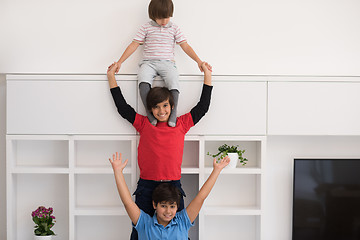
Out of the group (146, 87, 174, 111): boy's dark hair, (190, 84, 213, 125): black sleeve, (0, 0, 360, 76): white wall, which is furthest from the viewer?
(0, 0, 360, 76): white wall

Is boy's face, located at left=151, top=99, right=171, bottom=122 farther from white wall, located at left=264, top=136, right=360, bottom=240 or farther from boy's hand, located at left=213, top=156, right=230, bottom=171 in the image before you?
white wall, located at left=264, top=136, right=360, bottom=240

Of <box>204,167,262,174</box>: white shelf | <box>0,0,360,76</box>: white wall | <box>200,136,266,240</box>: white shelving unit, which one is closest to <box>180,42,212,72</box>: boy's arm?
<box>0,0,360,76</box>: white wall

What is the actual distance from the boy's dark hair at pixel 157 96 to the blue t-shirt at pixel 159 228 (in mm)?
590

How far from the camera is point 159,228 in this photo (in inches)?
84.7

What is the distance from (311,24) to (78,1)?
150 cm

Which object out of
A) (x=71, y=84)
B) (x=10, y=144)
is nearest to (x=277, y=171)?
(x=71, y=84)

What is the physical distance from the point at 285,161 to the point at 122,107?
1.14 meters

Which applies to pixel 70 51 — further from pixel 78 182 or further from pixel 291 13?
pixel 291 13

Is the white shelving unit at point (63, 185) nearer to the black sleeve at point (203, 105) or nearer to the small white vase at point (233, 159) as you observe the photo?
the black sleeve at point (203, 105)

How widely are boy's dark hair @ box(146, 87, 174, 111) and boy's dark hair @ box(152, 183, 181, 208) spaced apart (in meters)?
0.44

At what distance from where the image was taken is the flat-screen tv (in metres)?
2.60

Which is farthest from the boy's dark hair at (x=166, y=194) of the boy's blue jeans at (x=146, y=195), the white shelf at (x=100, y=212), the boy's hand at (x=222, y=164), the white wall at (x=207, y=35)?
the white wall at (x=207, y=35)

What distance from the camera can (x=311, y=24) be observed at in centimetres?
268

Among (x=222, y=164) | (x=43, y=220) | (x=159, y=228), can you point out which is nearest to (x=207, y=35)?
(x=222, y=164)
